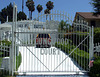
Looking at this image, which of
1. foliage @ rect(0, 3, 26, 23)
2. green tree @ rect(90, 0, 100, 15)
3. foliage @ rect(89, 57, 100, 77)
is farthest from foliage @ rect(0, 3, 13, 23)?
foliage @ rect(89, 57, 100, 77)

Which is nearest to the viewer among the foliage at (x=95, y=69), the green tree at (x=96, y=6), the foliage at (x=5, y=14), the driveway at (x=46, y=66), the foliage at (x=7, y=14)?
the foliage at (x=95, y=69)

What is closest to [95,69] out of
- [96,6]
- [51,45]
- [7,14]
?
[51,45]

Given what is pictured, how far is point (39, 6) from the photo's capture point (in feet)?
134

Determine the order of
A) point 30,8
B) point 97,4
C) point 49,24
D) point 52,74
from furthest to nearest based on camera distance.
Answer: point 30,8, point 97,4, point 49,24, point 52,74

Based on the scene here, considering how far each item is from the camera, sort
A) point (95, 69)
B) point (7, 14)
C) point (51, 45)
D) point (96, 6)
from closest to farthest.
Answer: point (95, 69) < point (51, 45) < point (96, 6) < point (7, 14)

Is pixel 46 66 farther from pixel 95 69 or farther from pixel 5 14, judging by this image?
pixel 5 14

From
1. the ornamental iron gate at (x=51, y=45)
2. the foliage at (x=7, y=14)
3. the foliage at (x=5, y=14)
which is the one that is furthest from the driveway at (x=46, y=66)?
the foliage at (x=5, y=14)

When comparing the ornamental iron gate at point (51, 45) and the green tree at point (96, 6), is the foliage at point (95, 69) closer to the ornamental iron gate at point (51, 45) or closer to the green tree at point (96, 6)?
the ornamental iron gate at point (51, 45)

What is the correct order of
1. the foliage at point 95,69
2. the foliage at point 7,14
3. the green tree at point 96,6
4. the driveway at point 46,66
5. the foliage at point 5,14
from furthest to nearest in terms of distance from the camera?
the foliage at point 5,14
the foliage at point 7,14
the green tree at point 96,6
the driveway at point 46,66
the foliage at point 95,69

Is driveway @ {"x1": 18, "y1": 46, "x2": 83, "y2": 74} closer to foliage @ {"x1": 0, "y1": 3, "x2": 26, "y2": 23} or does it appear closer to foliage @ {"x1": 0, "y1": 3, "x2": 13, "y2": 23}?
foliage @ {"x1": 0, "y1": 3, "x2": 26, "y2": 23}

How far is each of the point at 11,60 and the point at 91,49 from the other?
142 inches

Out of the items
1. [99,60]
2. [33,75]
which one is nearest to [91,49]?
[99,60]

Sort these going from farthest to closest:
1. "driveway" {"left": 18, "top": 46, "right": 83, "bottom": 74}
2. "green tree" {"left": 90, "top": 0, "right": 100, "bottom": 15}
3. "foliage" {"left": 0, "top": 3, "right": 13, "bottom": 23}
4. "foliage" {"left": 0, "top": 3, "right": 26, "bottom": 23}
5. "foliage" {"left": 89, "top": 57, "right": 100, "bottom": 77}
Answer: "foliage" {"left": 0, "top": 3, "right": 13, "bottom": 23} → "foliage" {"left": 0, "top": 3, "right": 26, "bottom": 23} → "green tree" {"left": 90, "top": 0, "right": 100, "bottom": 15} → "driveway" {"left": 18, "top": 46, "right": 83, "bottom": 74} → "foliage" {"left": 89, "top": 57, "right": 100, "bottom": 77}

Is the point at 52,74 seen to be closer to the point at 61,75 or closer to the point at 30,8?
the point at 61,75
